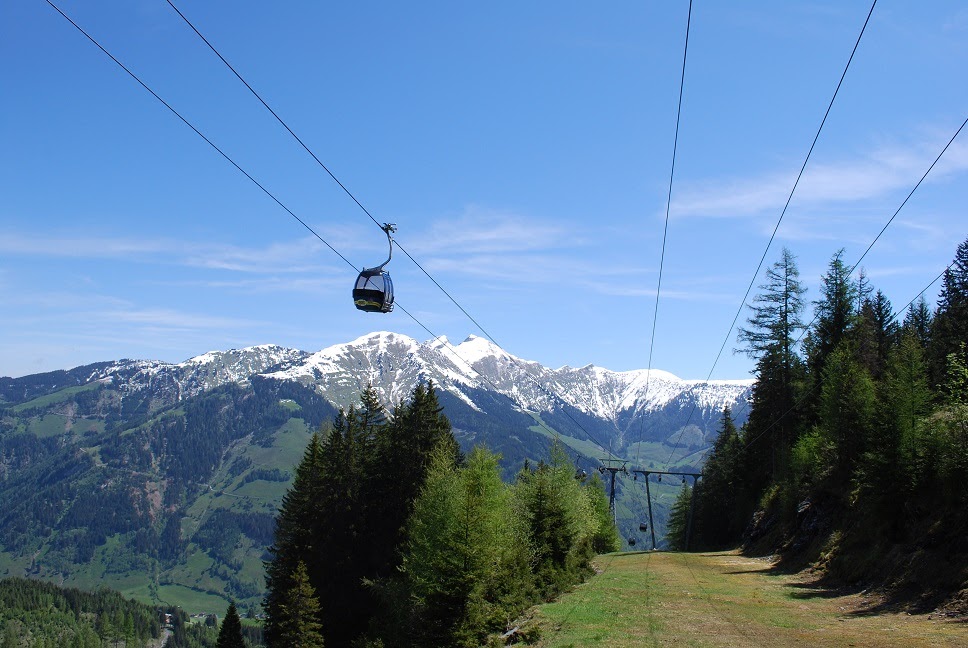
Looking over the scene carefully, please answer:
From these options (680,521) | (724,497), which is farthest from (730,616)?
(680,521)

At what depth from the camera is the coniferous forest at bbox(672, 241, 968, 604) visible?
27.0 metres

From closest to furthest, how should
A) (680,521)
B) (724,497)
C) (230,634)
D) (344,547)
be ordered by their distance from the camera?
(344,547), (724,497), (230,634), (680,521)

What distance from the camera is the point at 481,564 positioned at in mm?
34375

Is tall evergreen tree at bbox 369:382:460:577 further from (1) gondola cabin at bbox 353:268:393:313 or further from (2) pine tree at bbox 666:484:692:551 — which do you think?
(2) pine tree at bbox 666:484:692:551

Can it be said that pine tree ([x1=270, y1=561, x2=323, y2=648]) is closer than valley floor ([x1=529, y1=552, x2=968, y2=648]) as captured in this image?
No

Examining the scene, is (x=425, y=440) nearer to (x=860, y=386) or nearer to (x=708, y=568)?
(x=708, y=568)

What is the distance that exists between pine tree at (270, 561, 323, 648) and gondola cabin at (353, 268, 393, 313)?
38.6 m

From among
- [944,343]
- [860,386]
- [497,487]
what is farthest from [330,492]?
[944,343]

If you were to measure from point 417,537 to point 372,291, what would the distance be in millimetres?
20025

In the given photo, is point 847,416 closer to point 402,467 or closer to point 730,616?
point 730,616

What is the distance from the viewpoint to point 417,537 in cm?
3956

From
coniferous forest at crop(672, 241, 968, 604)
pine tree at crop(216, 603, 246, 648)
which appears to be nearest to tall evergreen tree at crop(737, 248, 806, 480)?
coniferous forest at crop(672, 241, 968, 604)

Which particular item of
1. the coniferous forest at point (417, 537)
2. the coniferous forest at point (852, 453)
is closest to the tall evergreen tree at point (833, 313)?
the coniferous forest at point (852, 453)

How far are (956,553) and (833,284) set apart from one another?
1568 inches
